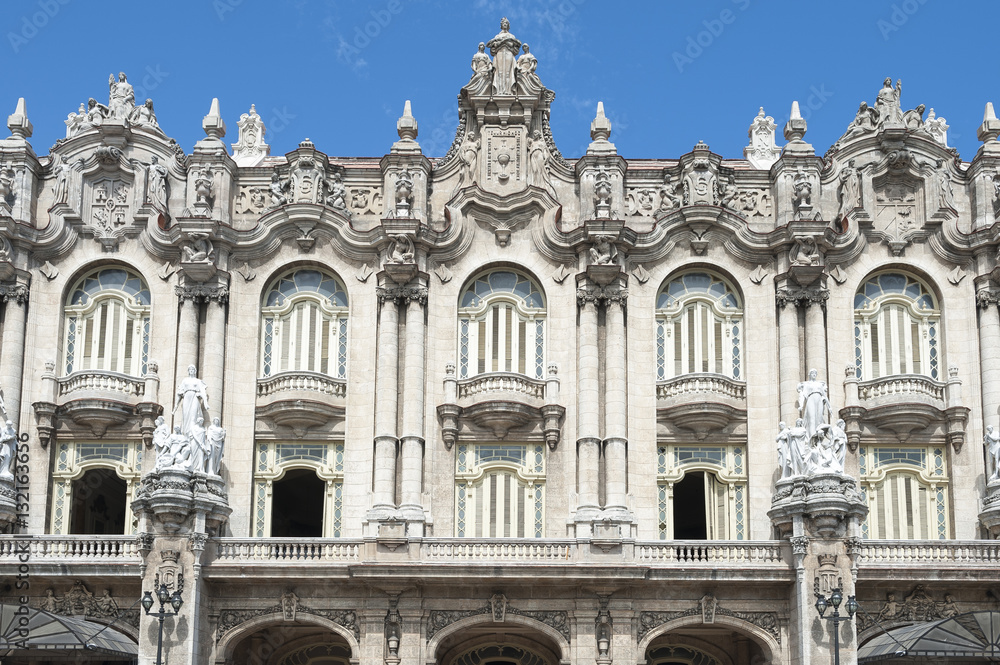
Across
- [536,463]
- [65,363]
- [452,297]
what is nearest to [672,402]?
[536,463]

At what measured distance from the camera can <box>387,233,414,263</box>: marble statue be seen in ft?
133

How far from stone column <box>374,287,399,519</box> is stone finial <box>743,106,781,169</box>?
39.6ft

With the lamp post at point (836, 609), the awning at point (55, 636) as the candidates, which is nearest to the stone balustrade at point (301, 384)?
the awning at point (55, 636)

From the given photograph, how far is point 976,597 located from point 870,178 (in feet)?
40.8

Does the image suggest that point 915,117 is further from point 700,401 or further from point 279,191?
point 279,191

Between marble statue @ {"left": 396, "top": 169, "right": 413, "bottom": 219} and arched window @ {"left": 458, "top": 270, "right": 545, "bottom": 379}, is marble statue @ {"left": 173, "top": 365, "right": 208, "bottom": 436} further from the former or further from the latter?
marble statue @ {"left": 396, "top": 169, "right": 413, "bottom": 219}

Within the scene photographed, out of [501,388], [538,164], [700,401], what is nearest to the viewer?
[700,401]

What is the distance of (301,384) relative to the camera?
40.4m

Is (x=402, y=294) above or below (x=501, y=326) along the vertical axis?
above

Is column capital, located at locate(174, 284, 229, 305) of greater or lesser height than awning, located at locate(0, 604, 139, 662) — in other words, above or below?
above

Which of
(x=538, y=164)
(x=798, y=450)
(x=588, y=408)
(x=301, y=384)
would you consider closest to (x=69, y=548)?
(x=301, y=384)

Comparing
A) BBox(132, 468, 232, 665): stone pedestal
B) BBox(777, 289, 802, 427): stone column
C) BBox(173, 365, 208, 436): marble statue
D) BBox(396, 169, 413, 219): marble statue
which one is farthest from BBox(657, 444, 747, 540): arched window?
BBox(173, 365, 208, 436): marble statue

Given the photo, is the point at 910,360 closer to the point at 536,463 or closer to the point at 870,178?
the point at 870,178

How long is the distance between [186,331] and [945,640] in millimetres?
21165
